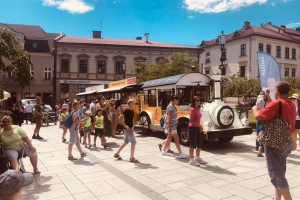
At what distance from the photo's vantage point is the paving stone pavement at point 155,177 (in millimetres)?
4656

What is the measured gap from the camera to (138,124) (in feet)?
41.5

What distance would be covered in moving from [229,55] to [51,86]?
28649 mm

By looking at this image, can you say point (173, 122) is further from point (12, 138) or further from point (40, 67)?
point (40, 67)

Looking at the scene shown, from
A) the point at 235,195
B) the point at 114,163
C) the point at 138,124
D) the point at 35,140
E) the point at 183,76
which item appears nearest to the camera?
the point at 235,195

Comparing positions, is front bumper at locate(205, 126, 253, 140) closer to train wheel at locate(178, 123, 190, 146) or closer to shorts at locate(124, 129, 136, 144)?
train wheel at locate(178, 123, 190, 146)

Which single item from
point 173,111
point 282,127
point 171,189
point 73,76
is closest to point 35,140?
point 173,111

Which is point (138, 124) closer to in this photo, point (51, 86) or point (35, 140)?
point (35, 140)

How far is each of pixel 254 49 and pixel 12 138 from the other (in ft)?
131

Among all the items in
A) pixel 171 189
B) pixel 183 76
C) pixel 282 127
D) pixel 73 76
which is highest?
pixel 73 76

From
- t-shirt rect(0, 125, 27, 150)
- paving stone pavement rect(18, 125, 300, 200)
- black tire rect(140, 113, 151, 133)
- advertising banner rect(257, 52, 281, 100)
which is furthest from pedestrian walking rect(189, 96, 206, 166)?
advertising banner rect(257, 52, 281, 100)

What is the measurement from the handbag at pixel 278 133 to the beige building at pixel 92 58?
105ft

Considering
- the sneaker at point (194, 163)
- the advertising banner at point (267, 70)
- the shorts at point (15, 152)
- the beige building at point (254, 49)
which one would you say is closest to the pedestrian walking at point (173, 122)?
the sneaker at point (194, 163)

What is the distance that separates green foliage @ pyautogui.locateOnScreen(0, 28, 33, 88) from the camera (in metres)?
6.06

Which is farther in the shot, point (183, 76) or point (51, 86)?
point (51, 86)
